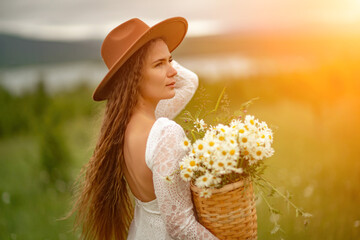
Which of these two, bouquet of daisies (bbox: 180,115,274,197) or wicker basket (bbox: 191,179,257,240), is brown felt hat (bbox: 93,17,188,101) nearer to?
bouquet of daisies (bbox: 180,115,274,197)

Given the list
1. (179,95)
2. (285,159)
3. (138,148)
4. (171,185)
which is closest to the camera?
(171,185)

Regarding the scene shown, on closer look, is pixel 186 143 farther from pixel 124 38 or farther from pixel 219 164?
pixel 124 38

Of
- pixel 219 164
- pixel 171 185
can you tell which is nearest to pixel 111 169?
pixel 171 185

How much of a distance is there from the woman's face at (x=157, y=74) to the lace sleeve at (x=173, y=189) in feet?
1.23

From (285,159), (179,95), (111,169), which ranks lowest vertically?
(285,159)

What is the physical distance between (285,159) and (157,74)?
16.1 ft

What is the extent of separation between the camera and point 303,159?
664 centimetres

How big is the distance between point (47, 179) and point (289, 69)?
6.77 meters

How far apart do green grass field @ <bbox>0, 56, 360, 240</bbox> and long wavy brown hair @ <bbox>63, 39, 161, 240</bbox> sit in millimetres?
365

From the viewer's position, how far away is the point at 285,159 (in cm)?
684

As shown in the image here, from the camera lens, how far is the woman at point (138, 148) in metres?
2.16

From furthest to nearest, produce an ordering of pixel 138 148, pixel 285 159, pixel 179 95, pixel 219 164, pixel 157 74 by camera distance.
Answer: pixel 285 159 < pixel 179 95 < pixel 157 74 < pixel 138 148 < pixel 219 164

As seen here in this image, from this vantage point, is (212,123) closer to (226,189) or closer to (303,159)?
(226,189)

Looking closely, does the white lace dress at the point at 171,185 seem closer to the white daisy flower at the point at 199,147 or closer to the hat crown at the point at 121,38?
the white daisy flower at the point at 199,147
